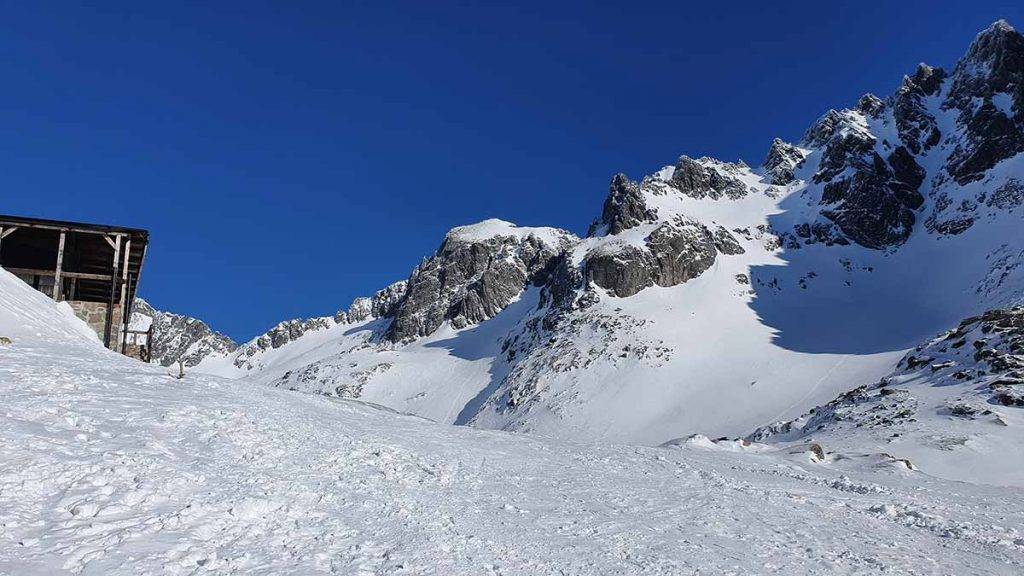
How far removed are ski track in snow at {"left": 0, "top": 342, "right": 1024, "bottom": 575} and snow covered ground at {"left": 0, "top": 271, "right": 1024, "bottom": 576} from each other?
0.04m

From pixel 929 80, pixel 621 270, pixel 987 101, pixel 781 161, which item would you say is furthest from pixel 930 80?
pixel 621 270

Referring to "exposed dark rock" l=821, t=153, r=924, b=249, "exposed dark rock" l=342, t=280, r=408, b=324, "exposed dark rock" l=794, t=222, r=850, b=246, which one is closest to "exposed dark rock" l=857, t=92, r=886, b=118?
"exposed dark rock" l=821, t=153, r=924, b=249

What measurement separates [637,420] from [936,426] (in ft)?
116

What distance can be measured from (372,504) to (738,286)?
96997 millimetres

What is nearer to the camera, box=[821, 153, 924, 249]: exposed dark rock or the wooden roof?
the wooden roof

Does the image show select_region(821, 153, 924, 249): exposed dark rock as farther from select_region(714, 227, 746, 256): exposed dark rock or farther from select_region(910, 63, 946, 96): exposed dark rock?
select_region(910, 63, 946, 96): exposed dark rock

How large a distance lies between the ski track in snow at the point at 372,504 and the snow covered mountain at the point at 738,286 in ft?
157

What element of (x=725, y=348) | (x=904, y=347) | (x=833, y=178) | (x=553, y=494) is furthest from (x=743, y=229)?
(x=553, y=494)

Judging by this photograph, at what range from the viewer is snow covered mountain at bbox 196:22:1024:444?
2928 inches

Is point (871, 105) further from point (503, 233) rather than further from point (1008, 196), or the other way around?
point (503, 233)

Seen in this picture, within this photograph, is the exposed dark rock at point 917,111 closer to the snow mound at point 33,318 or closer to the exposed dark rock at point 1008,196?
the exposed dark rock at point 1008,196

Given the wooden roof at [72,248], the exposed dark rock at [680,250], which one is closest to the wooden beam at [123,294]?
the wooden roof at [72,248]

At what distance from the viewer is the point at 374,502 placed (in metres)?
10.9

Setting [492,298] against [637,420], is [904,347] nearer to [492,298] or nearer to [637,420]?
[637,420]
